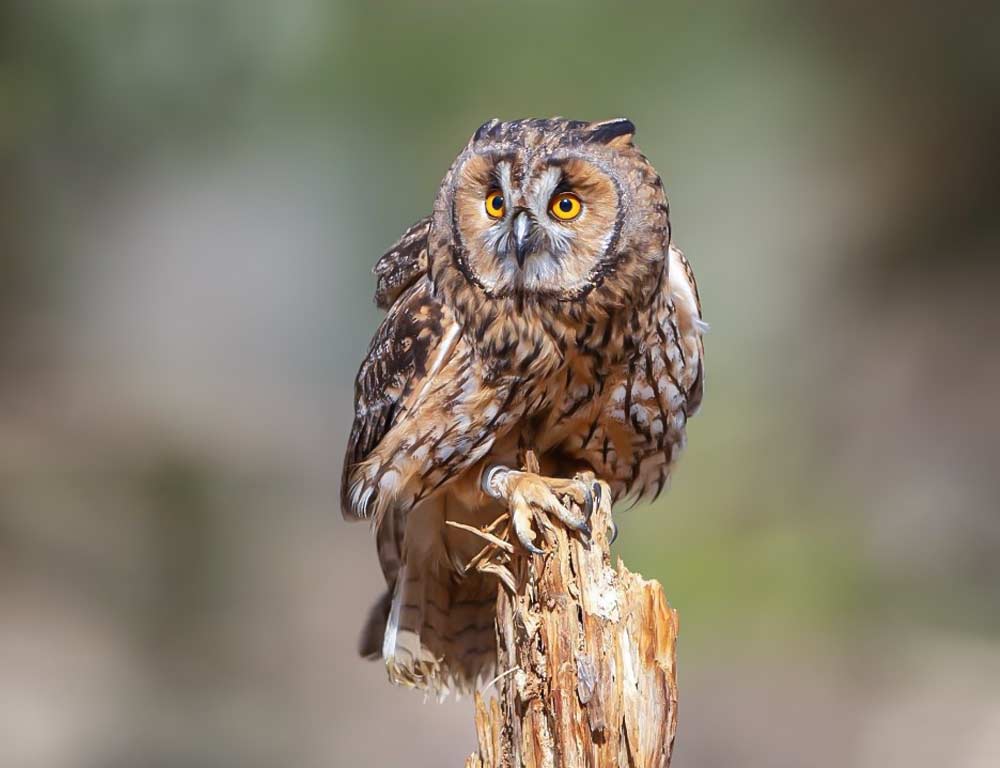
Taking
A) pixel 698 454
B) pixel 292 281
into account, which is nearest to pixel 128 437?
pixel 292 281

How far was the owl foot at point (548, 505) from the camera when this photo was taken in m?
1.73

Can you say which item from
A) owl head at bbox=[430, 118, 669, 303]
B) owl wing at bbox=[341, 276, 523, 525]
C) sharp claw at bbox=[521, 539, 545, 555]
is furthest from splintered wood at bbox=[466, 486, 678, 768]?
owl head at bbox=[430, 118, 669, 303]

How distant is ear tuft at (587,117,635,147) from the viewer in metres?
1.73

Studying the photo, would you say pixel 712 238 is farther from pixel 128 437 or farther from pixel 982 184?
pixel 128 437

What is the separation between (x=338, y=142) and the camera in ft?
14.6

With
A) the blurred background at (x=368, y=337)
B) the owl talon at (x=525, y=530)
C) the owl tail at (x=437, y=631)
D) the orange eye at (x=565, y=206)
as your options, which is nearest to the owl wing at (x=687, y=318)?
the orange eye at (x=565, y=206)

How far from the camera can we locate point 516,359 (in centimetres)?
183

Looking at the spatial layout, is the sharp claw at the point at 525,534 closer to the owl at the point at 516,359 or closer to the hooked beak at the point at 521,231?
the owl at the point at 516,359

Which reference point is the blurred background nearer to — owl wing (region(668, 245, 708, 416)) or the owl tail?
the owl tail

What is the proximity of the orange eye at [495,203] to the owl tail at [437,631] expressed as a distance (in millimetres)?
881

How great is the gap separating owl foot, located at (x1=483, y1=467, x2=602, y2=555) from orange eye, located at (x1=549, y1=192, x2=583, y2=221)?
1.54ft

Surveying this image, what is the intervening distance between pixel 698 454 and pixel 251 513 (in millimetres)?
2033

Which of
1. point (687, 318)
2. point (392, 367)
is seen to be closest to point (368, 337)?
point (392, 367)

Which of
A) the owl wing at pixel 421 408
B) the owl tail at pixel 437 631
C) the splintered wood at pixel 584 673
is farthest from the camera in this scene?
the owl tail at pixel 437 631
